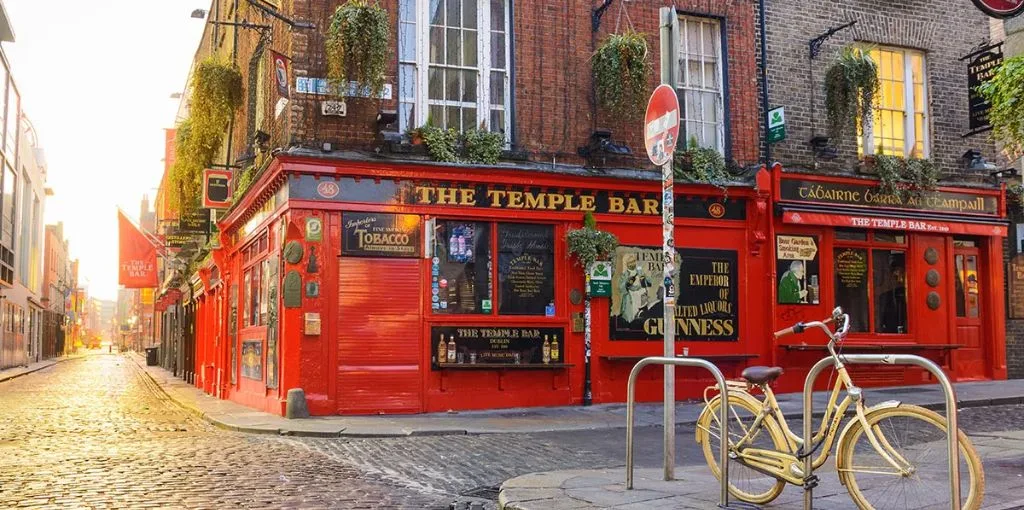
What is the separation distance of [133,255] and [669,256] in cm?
2537

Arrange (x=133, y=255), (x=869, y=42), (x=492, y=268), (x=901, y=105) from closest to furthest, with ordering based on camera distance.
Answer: (x=492, y=268), (x=869, y=42), (x=901, y=105), (x=133, y=255)

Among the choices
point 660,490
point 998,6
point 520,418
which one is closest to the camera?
point 660,490

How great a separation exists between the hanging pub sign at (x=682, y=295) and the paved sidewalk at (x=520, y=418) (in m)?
1.27

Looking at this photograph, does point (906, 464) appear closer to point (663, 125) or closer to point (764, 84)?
point (663, 125)

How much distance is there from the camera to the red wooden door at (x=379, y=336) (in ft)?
44.7

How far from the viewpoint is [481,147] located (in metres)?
14.3

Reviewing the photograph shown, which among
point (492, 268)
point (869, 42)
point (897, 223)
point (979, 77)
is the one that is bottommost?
point (492, 268)

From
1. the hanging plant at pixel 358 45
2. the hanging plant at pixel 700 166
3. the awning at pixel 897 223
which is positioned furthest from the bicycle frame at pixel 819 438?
the awning at pixel 897 223

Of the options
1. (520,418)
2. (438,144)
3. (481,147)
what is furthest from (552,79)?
(520,418)

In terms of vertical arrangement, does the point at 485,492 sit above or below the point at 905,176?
below

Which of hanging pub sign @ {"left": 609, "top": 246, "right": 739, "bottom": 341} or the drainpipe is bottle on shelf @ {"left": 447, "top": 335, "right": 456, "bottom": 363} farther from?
the drainpipe

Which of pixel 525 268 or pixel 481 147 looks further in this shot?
pixel 525 268

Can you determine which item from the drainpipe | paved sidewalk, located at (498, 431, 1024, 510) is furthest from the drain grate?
the drainpipe

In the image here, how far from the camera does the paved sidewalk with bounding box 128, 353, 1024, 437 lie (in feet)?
38.5
